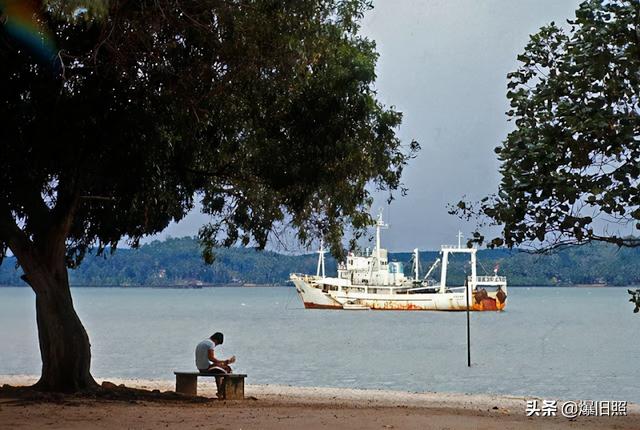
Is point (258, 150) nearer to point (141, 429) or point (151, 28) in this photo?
point (151, 28)

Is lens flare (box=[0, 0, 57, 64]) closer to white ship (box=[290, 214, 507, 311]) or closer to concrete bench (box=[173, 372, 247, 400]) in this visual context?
concrete bench (box=[173, 372, 247, 400])

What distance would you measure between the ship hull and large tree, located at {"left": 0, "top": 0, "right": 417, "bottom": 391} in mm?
79560

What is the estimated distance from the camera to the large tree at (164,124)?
39.6ft

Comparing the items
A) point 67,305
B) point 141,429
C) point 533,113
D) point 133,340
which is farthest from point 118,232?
point 133,340

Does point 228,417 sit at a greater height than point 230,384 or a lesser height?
lesser

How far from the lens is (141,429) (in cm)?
1034

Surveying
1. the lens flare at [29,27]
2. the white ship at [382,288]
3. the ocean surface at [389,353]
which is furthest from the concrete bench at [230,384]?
the white ship at [382,288]

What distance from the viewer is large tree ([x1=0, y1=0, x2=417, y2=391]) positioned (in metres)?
12.1

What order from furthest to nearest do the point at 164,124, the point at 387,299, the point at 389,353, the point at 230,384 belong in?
the point at 387,299 < the point at 389,353 < the point at 230,384 < the point at 164,124

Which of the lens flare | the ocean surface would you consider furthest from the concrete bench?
the ocean surface

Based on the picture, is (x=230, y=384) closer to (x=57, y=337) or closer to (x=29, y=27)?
(x=57, y=337)

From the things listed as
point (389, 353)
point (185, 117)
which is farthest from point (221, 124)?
point (389, 353)

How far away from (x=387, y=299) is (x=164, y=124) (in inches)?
3238

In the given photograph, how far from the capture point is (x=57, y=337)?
13.6m
